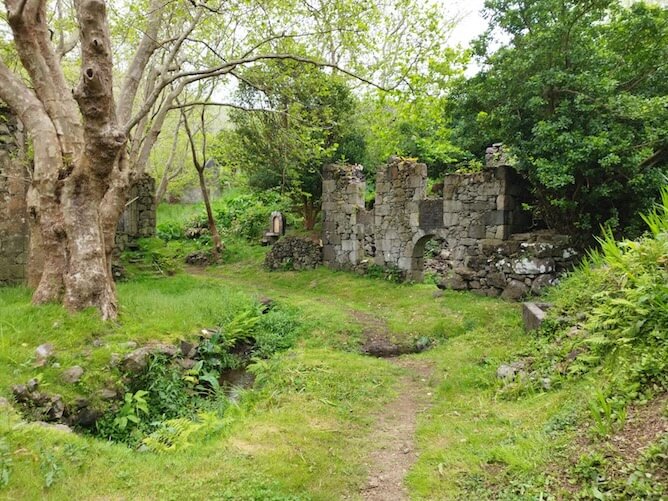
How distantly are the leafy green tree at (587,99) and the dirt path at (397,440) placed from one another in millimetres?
4584

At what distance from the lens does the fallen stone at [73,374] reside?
583cm

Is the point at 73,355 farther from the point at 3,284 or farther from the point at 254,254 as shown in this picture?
the point at 254,254

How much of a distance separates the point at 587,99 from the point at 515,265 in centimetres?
351

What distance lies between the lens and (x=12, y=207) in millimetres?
10023

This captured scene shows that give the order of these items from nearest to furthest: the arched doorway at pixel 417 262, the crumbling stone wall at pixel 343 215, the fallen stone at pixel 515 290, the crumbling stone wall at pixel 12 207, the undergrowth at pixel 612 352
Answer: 1. the undergrowth at pixel 612 352
2. the crumbling stone wall at pixel 12 207
3. the fallen stone at pixel 515 290
4. the arched doorway at pixel 417 262
5. the crumbling stone wall at pixel 343 215

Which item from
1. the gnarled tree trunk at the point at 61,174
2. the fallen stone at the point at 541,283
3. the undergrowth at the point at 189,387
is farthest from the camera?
the fallen stone at the point at 541,283

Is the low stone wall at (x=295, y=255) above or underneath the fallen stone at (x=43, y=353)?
above

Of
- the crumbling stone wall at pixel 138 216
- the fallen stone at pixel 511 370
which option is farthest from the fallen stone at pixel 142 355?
the crumbling stone wall at pixel 138 216

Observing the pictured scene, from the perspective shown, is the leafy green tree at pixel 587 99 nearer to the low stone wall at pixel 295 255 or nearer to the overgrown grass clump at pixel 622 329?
the overgrown grass clump at pixel 622 329

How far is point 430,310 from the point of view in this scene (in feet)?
34.4

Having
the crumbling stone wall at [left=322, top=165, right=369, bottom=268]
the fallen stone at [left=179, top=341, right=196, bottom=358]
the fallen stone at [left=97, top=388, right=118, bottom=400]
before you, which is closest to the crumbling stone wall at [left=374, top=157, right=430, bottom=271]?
the crumbling stone wall at [left=322, top=165, right=369, bottom=268]

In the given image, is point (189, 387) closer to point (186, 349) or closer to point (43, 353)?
point (186, 349)

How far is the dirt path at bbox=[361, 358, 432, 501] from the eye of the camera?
4.00 m

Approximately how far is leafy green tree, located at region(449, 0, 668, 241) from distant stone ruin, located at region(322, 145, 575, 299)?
123cm
